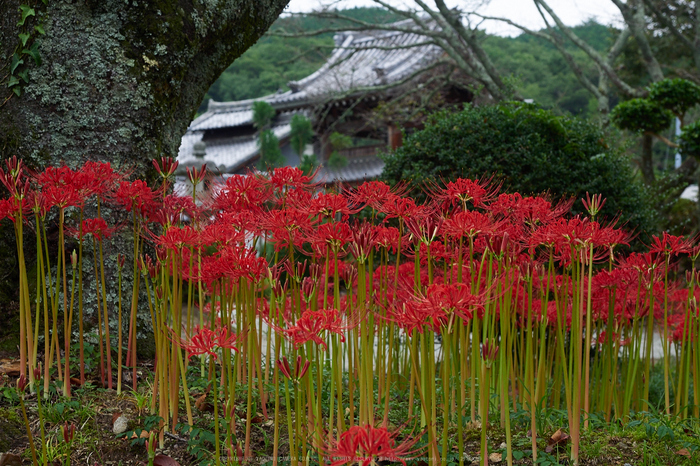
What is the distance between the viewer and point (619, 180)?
486cm

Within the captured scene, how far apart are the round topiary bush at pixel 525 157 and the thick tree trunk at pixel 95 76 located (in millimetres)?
2190

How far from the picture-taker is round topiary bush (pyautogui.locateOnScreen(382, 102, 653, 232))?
185 inches

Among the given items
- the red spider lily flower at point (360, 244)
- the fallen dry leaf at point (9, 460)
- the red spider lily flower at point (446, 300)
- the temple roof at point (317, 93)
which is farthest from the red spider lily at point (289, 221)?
the temple roof at point (317, 93)

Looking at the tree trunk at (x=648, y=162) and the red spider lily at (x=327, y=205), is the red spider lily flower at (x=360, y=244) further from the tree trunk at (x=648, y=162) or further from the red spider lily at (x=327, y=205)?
the tree trunk at (x=648, y=162)

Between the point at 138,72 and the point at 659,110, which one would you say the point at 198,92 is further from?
the point at 659,110

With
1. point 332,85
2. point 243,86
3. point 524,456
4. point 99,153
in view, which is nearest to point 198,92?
point 99,153

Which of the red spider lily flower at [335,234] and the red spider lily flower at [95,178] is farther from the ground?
the red spider lily flower at [95,178]

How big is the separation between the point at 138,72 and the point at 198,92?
452mm

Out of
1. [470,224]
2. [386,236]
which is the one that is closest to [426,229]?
[470,224]

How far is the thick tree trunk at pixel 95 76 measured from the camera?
283cm

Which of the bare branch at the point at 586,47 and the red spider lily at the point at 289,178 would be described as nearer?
the red spider lily at the point at 289,178

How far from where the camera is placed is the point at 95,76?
287 centimetres

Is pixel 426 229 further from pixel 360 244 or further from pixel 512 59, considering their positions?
pixel 512 59

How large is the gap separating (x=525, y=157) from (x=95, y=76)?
330 cm
